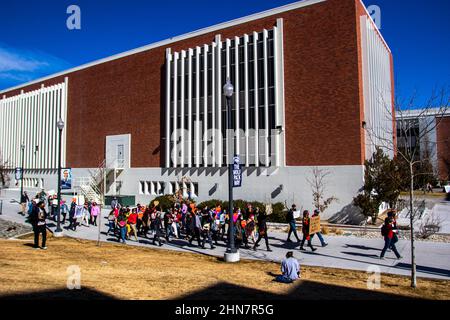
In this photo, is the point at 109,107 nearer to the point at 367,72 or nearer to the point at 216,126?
the point at 216,126

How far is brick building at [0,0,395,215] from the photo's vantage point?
23.8 meters

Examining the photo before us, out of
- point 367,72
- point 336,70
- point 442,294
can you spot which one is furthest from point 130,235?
point 367,72

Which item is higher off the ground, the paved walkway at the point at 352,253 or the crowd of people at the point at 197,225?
the crowd of people at the point at 197,225

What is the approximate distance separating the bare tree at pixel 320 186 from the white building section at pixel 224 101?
8.75ft

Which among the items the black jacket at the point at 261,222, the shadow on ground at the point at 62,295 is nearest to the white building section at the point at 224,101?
the black jacket at the point at 261,222

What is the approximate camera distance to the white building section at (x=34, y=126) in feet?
146

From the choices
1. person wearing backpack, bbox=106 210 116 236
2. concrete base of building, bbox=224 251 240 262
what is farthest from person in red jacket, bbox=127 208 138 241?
concrete base of building, bbox=224 251 240 262

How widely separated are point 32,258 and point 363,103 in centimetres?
2056

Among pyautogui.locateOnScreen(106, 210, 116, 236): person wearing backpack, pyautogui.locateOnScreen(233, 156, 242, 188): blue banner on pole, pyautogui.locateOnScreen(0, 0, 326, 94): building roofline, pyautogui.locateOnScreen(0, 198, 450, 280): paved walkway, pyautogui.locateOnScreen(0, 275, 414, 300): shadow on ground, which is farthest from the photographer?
pyautogui.locateOnScreen(0, 0, 326, 94): building roofline

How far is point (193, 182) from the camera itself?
30.2 metres

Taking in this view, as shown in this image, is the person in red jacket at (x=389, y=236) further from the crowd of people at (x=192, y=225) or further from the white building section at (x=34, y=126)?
the white building section at (x=34, y=126)

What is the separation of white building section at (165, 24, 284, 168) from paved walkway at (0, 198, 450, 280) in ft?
32.0

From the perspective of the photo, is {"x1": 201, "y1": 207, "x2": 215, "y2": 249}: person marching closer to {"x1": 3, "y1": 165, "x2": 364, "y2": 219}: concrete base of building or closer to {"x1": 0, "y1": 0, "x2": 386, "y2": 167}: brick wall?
{"x1": 3, "y1": 165, "x2": 364, "y2": 219}: concrete base of building

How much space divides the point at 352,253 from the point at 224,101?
57.8 ft
